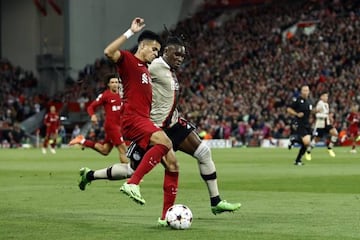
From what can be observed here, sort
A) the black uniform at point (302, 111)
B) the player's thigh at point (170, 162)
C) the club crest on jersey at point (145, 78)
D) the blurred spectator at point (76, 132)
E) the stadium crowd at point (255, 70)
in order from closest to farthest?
the club crest on jersey at point (145, 78)
the player's thigh at point (170, 162)
the black uniform at point (302, 111)
the stadium crowd at point (255, 70)
the blurred spectator at point (76, 132)

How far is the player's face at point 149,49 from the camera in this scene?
447 inches

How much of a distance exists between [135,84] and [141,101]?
23cm

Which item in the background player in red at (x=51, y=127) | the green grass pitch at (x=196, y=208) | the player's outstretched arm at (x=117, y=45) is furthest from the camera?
the background player in red at (x=51, y=127)

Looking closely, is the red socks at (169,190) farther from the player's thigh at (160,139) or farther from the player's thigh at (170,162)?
the player's thigh at (160,139)

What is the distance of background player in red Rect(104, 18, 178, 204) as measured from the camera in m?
10.9

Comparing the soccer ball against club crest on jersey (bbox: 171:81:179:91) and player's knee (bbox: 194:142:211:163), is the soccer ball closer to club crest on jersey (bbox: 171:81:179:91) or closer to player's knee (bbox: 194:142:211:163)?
player's knee (bbox: 194:142:211:163)

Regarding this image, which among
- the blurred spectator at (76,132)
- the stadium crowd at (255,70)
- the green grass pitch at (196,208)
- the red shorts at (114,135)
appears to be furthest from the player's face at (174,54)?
the blurred spectator at (76,132)

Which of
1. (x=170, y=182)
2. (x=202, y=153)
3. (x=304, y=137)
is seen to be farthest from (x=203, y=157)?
(x=304, y=137)

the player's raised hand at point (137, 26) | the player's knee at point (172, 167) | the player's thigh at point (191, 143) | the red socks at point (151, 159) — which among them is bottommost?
the player's knee at point (172, 167)

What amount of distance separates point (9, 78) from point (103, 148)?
44167 millimetres

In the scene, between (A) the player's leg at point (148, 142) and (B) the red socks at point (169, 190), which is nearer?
(A) the player's leg at point (148, 142)

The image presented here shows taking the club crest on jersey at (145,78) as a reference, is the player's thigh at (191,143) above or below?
below

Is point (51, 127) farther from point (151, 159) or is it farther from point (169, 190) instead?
point (151, 159)

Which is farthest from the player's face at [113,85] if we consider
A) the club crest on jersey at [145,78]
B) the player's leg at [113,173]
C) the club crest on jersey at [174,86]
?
the club crest on jersey at [145,78]
